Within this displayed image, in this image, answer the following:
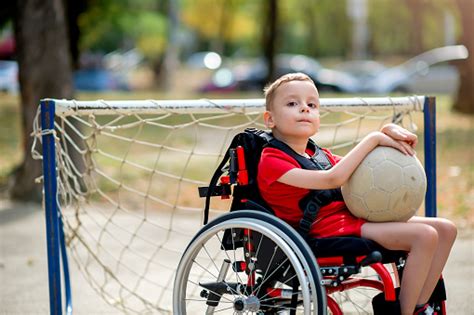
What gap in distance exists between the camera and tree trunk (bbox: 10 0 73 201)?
9992 mm

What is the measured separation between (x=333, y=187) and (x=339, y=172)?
0.08 meters

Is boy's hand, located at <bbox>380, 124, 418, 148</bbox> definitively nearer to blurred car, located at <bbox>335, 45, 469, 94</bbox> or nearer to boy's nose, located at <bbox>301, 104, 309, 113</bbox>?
boy's nose, located at <bbox>301, 104, 309, 113</bbox>

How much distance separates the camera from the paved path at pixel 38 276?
5664mm

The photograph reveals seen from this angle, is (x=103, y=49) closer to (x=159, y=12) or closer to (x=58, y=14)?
(x=159, y=12)

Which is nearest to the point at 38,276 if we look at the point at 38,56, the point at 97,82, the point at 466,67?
the point at 38,56

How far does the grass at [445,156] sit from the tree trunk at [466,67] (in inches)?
10.6

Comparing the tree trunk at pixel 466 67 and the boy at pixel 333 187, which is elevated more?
the tree trunk at pixel 466 67

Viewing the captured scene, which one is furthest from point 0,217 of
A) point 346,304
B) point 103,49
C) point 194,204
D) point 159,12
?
point 103,49

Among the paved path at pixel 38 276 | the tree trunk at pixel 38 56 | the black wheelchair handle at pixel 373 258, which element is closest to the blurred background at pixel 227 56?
the tree trunk at pixel 38 56

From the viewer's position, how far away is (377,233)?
391cm

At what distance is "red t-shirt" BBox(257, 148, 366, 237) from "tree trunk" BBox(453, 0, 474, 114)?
14150 millimetres

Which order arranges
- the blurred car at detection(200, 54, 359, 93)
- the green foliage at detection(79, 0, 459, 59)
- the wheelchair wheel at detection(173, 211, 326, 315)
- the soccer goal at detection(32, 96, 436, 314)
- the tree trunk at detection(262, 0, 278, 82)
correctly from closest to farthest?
the wheelchair wheel at detection(173, 211, 326, 315) → the soccer goal at detection(32, 96, 436, 314) → the tree trunk at detection(262, 0, 278, 82) → the blurred car at detection(200, 54, 359, 93) → the green foliage at detection(79, 0, 459, 59)

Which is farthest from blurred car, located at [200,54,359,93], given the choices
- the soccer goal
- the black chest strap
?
the black chest strap

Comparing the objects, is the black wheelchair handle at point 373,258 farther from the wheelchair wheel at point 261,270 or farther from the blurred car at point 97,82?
the blurred car at point 97,82
